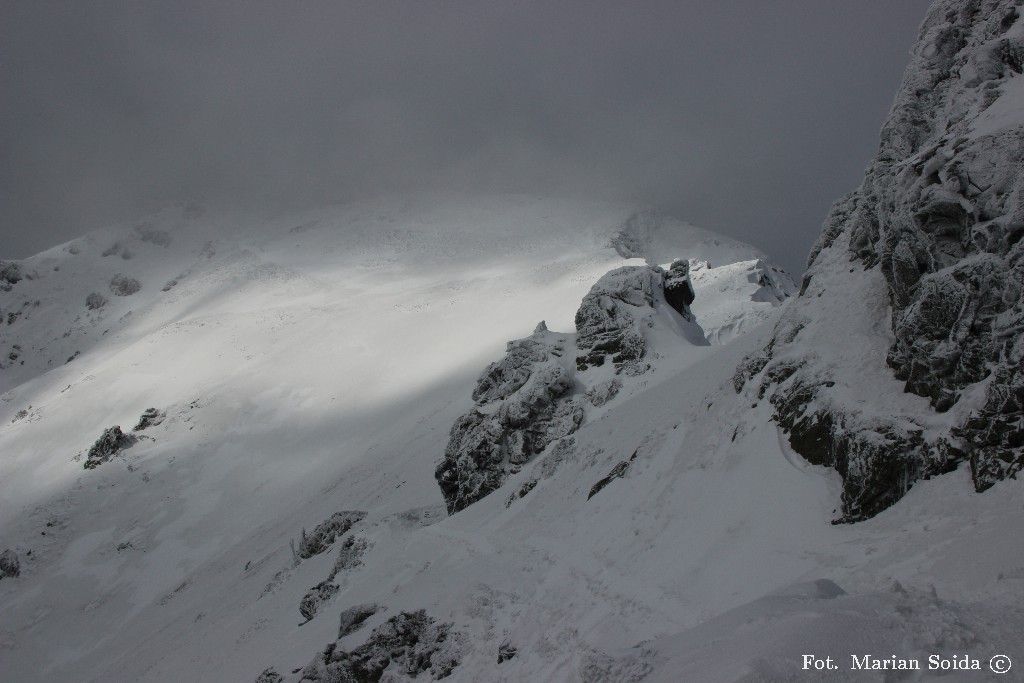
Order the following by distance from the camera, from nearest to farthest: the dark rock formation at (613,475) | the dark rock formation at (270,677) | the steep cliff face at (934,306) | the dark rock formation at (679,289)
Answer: the steep cliff face at (934,306), the dark rock formation at (270,677), the dark rock formation at (613,475), the dark rock formation at (679,289)

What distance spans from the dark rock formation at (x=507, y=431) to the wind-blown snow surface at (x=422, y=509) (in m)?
1.32

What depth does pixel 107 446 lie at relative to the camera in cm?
4794

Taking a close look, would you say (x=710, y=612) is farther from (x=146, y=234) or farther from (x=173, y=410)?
(x=146, y=234)

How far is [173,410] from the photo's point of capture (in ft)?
172

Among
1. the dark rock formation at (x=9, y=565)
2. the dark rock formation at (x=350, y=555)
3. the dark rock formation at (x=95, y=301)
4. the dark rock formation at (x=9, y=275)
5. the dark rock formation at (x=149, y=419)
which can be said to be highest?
the dark rock formation at (x=9, y=275)

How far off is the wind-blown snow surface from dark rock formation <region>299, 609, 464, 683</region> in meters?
0.40

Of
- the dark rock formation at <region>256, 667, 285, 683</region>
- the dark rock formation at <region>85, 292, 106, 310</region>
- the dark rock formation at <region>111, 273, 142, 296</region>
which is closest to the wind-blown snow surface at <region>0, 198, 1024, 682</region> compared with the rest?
the dark rock formation at <region>256, 667, 285, 683</region>

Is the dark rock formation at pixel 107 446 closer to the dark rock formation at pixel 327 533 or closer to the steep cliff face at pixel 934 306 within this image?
the dark rock formation at pixel 327 533

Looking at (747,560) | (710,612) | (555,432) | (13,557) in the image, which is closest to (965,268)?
(747,560)

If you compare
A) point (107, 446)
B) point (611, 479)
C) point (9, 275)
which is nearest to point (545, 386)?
point (611, 479)

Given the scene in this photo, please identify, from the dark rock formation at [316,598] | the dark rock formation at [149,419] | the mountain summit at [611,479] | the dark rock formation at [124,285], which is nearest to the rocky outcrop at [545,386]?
the mountain summit at [611,479]

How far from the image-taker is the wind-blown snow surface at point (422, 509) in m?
9.47

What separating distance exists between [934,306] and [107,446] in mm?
52735

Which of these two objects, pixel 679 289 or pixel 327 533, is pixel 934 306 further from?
pixel 327 533
